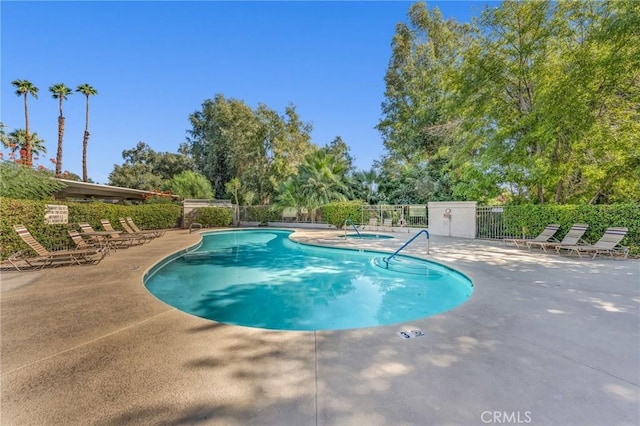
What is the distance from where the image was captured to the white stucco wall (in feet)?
42.6

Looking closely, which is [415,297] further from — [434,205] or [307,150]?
[307,150]

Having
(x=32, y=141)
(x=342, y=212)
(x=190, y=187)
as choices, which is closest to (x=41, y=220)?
(x=342, y=212)

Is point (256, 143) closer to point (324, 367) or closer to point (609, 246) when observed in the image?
point (609, 246)

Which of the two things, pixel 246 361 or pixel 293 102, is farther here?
pixel 293 102

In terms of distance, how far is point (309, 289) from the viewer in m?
6.84

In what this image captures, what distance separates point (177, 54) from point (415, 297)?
1928 cm

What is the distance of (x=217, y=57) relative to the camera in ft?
60.1

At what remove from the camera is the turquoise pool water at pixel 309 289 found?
203 inches

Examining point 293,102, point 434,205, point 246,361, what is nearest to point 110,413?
point 246,361

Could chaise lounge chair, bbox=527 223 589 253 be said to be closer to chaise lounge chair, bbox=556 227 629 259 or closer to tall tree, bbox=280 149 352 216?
chaise lounge chair, bbox=556 227 629 259

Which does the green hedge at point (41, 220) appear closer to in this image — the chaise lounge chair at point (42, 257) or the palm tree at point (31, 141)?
the chaise lounge chair at point (42, 257)

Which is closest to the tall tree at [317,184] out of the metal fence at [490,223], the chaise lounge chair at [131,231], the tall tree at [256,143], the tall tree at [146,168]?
the tall tree at [256,143]

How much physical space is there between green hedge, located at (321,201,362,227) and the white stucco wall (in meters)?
5.19

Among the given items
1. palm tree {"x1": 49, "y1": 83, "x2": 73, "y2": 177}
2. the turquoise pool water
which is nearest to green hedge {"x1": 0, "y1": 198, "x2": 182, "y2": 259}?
the turquoise pool water
